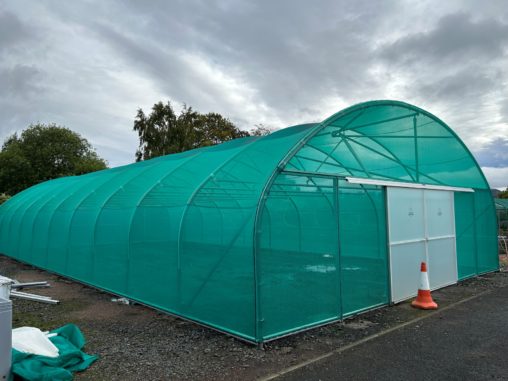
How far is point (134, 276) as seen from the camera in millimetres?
7730

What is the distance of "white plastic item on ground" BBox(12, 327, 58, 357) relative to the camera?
4331mm

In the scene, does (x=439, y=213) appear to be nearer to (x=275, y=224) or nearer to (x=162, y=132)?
(x=275, y=224)

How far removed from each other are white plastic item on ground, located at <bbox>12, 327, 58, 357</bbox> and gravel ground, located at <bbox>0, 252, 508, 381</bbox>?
0.48m

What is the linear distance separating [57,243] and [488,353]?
437 inches

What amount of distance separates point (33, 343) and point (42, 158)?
37956mm

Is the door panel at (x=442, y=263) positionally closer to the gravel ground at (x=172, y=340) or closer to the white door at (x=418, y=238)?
the white door at (x=418, y=238)

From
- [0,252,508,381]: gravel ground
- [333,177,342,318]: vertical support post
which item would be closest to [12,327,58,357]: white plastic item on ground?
[0,252,508,381]: gravel ground

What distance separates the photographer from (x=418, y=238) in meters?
8.16

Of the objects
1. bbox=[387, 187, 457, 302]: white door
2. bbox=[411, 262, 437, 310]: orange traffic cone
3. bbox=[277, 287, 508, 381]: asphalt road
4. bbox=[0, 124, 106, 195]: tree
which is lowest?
bbox=[277, 287, 508, 381]: asphalt road

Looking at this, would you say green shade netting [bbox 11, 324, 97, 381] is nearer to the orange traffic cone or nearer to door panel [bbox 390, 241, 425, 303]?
door panel [bbox 390, 241, 425, 303]

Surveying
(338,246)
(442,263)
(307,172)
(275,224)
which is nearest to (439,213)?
(442,263)

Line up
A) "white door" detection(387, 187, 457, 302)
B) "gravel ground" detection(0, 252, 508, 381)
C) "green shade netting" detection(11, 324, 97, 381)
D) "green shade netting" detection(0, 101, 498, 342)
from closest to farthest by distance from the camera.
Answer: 1. "green shade netting" detection(11, 324, 97, 381)
2. "gravel ground" detection(0, 252, 508, 381)
3. "green shade netting" detection(0, 101, 498, 342)
4. "white door" detection(387, 187, 457, 302)

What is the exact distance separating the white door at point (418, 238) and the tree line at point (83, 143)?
935 inches

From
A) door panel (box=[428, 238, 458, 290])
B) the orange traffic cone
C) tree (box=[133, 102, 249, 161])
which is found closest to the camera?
the orange traffic cone
